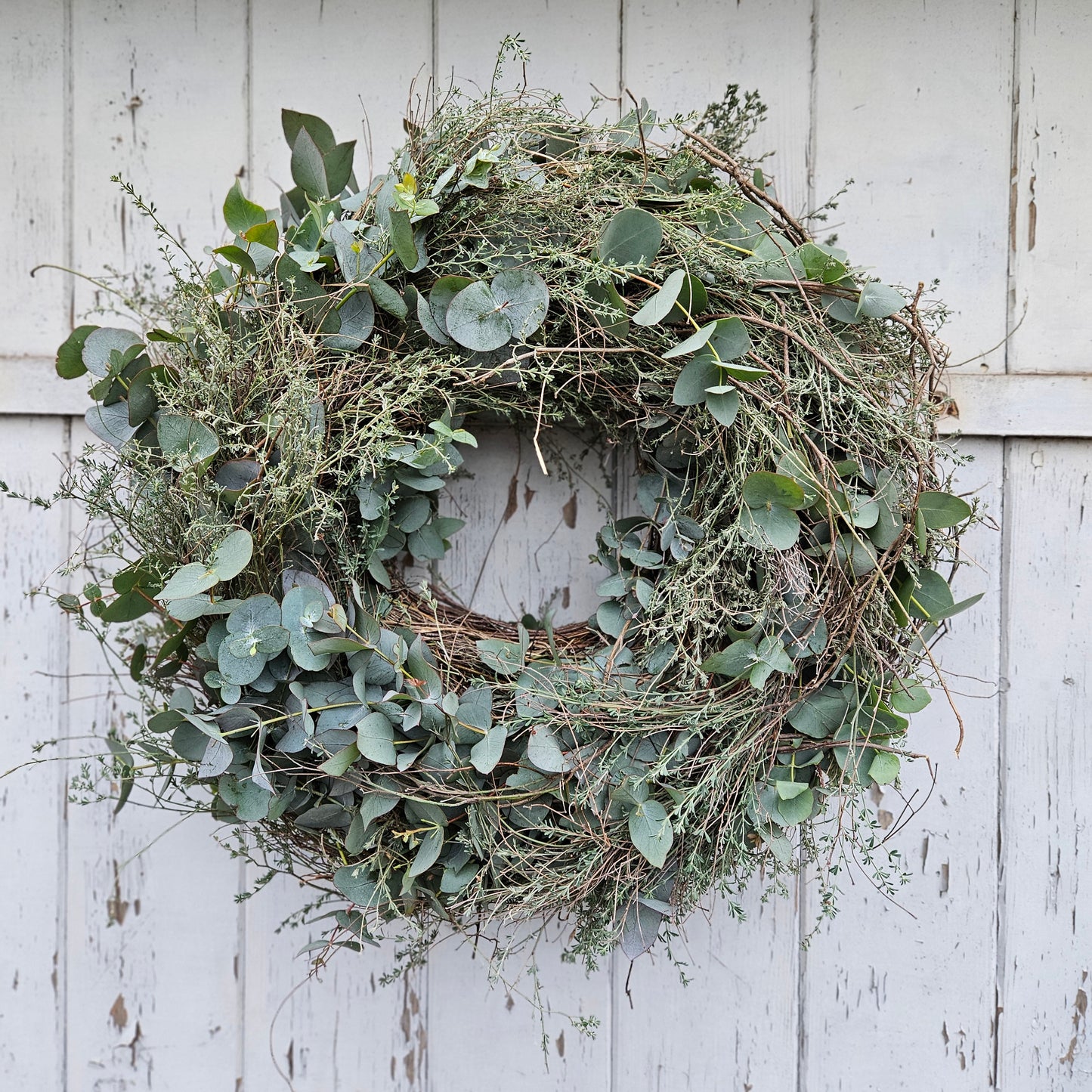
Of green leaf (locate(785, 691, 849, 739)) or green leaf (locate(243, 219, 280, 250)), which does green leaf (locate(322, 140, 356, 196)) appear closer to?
green leaf (locate(243, 219, 280, 250))

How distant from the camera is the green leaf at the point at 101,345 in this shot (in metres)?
0.76

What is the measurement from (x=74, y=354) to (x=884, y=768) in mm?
890

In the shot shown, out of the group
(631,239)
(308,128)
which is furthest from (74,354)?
(631,239)

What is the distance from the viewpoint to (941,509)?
717mm

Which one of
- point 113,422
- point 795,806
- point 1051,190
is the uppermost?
point 1051,190

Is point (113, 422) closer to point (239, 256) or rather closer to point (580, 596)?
point (239, 256)

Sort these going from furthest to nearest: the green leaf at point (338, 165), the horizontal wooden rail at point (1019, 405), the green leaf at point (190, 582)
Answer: the horizontal wooden rail at point (1019, 405)
the green leaf at point (338, 165)
the green leaf at point (190, 582)

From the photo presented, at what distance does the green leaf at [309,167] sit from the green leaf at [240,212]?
0.05m

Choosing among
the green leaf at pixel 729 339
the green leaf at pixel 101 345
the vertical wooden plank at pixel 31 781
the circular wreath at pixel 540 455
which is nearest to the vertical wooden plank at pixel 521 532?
the circular wreath at pixel 540 455

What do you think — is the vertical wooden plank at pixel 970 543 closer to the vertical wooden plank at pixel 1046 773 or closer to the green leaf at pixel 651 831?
the vertical wooden plank at pixel 1046 773

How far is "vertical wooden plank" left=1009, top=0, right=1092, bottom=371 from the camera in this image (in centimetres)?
92

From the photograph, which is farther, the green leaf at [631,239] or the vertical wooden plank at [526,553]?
the vertical wooden plank at [526,553]

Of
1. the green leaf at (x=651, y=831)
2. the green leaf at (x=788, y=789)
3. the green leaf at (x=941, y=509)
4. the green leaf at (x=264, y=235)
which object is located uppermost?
the green leaf at (x=264, y=235)

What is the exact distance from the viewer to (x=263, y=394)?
717 millimetres
